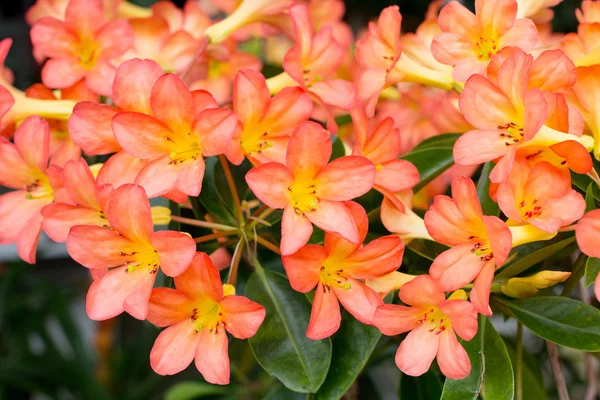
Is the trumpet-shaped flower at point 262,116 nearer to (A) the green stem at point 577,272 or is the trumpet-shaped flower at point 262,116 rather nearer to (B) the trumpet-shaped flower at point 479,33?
(B) the trumpet-shaped flower at point 479,33

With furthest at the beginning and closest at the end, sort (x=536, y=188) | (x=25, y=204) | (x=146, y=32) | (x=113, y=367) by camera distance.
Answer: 1. (x=113, y=367)
2. (x=146, y=32)
3. (x=25, y=204)
4. (x=536, y=188)

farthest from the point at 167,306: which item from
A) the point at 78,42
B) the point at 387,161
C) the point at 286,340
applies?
the point at 78,42

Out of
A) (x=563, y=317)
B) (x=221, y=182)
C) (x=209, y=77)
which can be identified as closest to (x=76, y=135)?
(x=221, y=182)

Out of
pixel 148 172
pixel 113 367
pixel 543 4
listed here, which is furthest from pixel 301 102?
pixel 113 367

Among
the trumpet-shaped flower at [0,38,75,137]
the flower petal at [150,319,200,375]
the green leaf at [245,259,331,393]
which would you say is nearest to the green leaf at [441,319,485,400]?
the green leaf at [245,259,331,393]

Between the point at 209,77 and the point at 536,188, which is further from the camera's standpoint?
the point at 209,77

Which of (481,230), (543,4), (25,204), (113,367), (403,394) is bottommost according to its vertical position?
(113,367)

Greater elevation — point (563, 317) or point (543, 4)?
point (543, 4)

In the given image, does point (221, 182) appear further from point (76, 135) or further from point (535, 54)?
point (535, 54)

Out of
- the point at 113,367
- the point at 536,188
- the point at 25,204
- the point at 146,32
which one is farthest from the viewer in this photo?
the point at 113,367
